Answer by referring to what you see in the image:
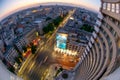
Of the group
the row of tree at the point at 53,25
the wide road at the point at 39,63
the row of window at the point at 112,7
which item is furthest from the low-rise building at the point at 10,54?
the row of window at the point at 112,7

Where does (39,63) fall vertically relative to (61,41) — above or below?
below

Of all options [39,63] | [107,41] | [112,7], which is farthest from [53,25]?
[112,7]

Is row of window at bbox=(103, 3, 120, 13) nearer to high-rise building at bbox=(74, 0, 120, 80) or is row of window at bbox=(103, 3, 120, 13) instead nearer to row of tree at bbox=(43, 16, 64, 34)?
high-rise building at bbox=(74, 0, 120, 80)

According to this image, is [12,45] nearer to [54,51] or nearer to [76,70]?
[54,51]

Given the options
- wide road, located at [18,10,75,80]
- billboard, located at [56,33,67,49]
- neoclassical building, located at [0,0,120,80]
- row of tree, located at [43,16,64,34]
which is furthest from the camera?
row of tree, located at [43,16,64,34]

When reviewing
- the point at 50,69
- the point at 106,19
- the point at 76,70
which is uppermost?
the point at 106,19

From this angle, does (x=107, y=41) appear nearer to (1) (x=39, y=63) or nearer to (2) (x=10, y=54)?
(1) (x=39, y=63)

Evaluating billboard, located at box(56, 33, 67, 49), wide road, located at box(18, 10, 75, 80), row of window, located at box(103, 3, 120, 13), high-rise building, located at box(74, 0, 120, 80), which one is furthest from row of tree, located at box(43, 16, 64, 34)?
row of window, located at box(103, 3, 120, 13)

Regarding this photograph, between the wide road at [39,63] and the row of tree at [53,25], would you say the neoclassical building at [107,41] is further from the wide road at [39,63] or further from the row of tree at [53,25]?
the row of tree at [53,25]

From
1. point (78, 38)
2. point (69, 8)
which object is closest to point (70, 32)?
point (78, 38)
